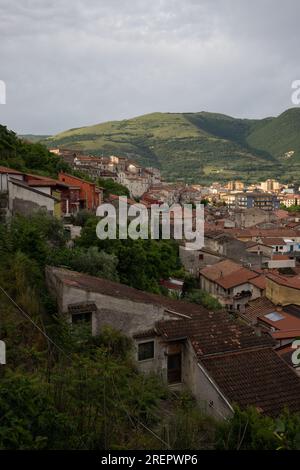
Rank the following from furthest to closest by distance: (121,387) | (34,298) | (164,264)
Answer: (164,264)
(34,298)
(121,387)

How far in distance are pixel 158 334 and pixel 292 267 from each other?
2774cm

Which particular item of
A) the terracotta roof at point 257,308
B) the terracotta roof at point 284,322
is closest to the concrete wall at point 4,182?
the terracotta roof at point 284,322

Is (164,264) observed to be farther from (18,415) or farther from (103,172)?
(103,172)

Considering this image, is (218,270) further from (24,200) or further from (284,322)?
(24,200)

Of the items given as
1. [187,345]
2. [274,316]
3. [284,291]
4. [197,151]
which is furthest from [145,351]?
[197,151]

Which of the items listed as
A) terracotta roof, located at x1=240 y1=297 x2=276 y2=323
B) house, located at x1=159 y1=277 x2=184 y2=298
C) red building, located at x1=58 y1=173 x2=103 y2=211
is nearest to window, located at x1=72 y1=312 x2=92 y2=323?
house, located at x1=159 y1=277 x2=184 y2=298

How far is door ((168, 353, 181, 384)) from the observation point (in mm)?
10766

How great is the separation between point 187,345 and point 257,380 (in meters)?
1.73

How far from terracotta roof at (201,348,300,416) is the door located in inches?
39.4

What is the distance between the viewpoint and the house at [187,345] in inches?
382

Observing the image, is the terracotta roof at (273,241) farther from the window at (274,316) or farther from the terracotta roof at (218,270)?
the window at (274,316)

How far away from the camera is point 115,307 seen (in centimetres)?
1053

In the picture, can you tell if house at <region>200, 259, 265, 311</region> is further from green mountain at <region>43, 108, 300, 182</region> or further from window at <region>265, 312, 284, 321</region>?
green mountain at <region>43, 108, 300, 182</region>
